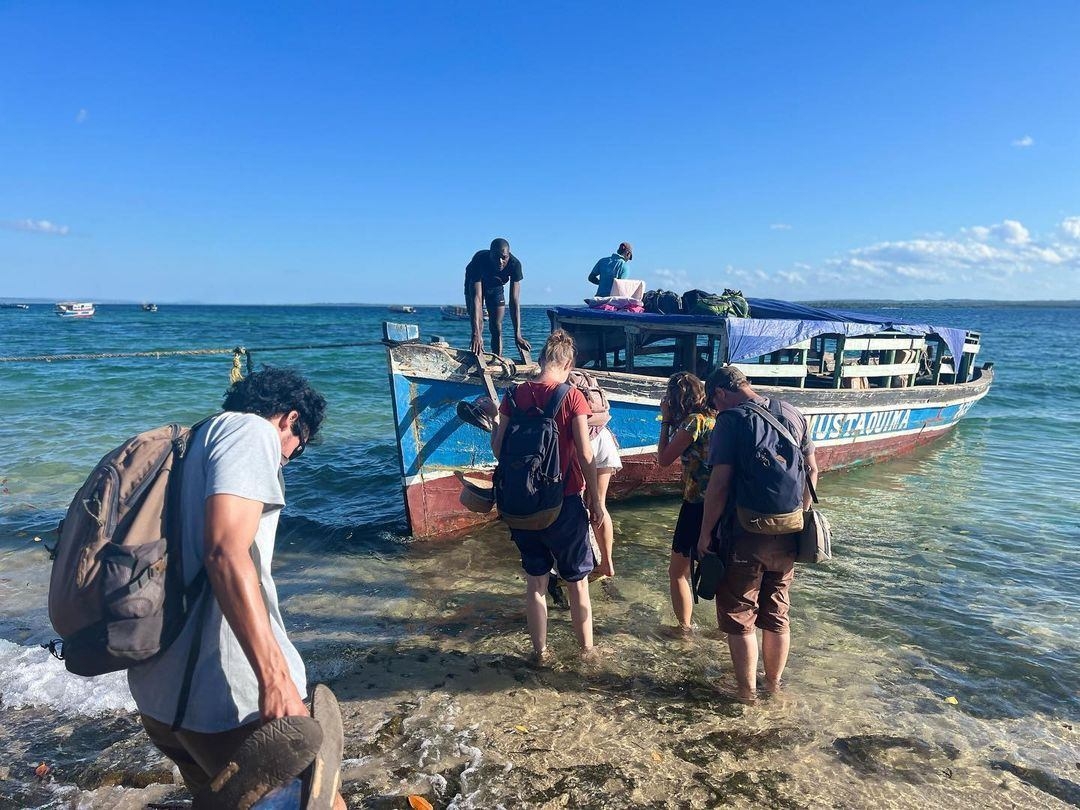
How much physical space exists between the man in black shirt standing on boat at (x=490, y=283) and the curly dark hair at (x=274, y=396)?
470 cm

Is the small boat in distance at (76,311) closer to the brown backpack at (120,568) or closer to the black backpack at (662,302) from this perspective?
the black backpack at (662,302)

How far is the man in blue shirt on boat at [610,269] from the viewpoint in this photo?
988cm

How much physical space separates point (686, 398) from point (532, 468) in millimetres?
1263

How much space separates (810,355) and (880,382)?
2519 millimetres

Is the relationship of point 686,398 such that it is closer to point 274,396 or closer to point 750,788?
point 750,788

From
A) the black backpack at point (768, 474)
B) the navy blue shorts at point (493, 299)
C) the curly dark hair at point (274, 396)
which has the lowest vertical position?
the black backpack at point (768, 474)

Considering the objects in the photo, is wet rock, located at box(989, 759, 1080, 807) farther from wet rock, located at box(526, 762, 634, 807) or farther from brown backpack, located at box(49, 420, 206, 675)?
brown backpack, located at box(49, 420, 206, 675)

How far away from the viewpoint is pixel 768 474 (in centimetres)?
338

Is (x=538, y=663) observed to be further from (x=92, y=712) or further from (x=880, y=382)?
(x=880, y=382)

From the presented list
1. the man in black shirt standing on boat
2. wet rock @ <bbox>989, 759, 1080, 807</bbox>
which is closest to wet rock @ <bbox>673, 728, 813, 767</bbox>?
wet rock @ <bbox>989, 759, 1080, 807</bbox>

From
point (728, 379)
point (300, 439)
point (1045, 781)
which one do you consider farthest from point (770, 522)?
point (300, 439)

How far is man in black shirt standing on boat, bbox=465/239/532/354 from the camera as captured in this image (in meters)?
6.84

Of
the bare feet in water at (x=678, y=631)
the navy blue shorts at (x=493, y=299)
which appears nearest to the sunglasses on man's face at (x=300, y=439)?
the bare feet in water at (x=678, y=631)

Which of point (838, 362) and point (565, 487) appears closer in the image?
point (565, 487)
